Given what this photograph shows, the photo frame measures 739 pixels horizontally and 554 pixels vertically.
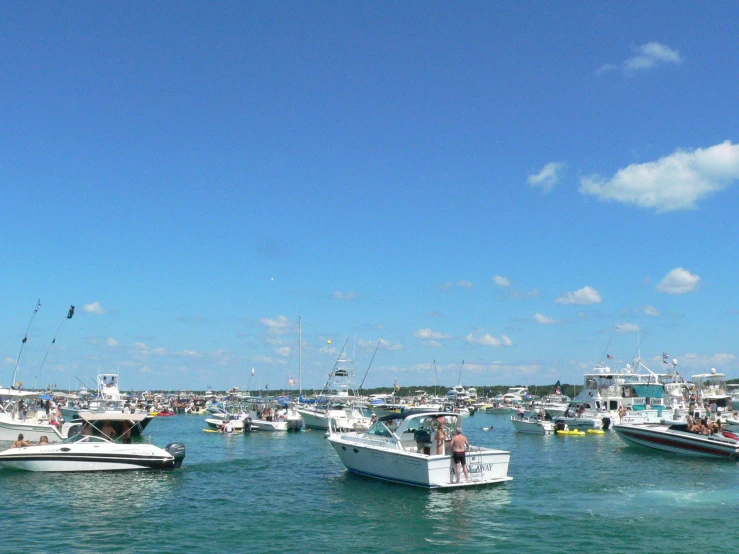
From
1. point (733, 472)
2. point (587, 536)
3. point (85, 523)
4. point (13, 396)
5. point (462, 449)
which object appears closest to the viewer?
point (587, 536)

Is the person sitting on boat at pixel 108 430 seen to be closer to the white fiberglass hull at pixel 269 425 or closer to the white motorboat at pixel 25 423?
the white motorboat at pixel 25 423

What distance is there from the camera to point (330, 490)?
93.8 ft

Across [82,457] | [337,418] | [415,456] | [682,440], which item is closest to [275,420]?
[337,418]

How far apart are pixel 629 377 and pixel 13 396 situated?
56.5 metres

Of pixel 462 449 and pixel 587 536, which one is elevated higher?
pixel 462 449

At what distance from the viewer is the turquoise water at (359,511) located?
19.5 metres

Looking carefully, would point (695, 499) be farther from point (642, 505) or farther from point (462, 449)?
point (462, 449)

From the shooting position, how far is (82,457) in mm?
30547

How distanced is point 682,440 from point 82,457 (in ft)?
106

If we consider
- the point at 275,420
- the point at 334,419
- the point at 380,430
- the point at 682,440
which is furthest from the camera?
the point at 275,420

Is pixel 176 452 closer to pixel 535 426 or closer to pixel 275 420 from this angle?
pixel 275 420

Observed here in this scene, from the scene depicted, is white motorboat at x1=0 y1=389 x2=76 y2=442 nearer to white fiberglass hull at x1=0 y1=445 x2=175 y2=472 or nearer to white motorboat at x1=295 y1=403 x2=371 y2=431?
white fiberglass hull at x1=0 y1=445 x2=175 y2=472

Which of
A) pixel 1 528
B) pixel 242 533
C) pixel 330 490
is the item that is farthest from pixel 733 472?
pixel 1 528

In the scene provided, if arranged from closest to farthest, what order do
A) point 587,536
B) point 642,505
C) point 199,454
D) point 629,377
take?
point 587,536 < point 642,505 < point 199,454 < point 629,377
